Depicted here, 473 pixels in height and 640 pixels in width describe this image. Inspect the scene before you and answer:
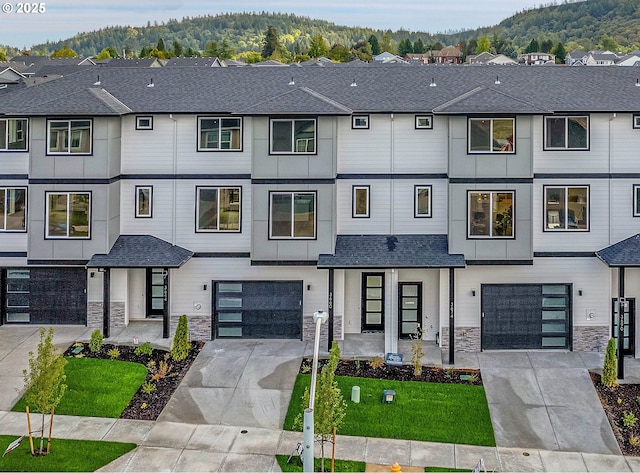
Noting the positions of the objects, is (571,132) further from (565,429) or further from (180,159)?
(180,159)

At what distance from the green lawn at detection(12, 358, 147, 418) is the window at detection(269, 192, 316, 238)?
19.4 ft

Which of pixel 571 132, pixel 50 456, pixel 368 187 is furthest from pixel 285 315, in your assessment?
pixel 571 132

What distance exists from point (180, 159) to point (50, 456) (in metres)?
10.5

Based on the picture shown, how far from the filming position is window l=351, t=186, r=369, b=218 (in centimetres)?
2138

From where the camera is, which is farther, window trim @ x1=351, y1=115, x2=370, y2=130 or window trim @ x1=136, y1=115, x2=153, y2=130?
window trim @ x1=136, y1=115, x2=153, y2=130

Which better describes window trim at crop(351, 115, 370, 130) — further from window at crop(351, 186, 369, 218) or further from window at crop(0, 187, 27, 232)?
window at crop(0, 187, 27, 232)

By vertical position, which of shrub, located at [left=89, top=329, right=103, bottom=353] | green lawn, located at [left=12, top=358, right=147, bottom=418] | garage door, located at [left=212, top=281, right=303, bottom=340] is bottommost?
green lawn, located at [left=12, top=358, right=147, bottom=418]

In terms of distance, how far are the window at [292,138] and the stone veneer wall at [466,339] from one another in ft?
24.4

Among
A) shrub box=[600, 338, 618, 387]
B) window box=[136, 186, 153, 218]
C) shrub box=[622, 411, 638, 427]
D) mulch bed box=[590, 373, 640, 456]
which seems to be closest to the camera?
mulch bed box=[590, 373, 640, 456]

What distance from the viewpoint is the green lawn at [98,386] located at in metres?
16.7

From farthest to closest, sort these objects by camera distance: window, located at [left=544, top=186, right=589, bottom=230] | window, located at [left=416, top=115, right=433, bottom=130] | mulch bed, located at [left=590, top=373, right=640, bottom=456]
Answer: window, located at [left=416, top=115, right=433, bottom=130]
window, located at [left=544, top=186, right=589, bottom=230]
mulch bed, located at [left=590, top=373, right=640, bottom=456]

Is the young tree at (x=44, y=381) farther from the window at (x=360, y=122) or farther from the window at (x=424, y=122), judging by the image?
the window at (x=424, y=122)

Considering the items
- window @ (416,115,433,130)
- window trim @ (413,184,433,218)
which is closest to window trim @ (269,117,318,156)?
window @ (416,115,433,130)

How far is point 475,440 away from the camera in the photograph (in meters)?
15.6
